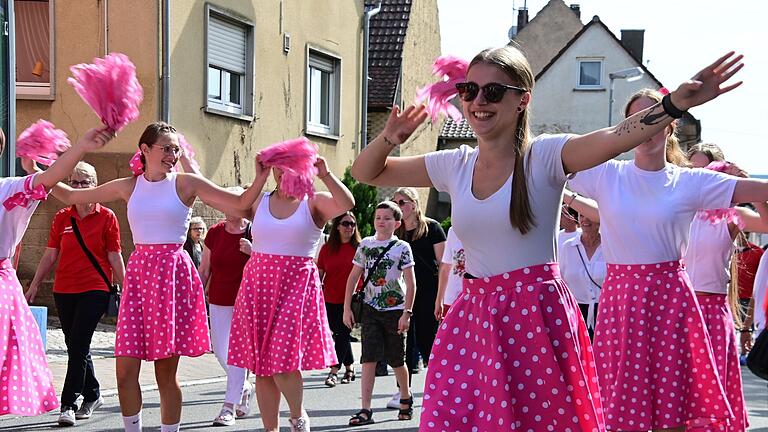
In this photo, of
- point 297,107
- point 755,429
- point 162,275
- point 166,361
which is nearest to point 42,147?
point 162,275

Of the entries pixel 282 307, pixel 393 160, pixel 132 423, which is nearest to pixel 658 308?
pixel 393 160

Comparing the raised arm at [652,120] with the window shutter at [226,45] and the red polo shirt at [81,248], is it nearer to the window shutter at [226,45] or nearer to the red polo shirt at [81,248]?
the red polo shirt at [81,248]

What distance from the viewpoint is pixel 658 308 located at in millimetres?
5539

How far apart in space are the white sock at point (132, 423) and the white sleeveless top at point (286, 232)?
1.34 meters

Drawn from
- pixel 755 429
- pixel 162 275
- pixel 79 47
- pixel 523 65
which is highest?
pixel 79 47

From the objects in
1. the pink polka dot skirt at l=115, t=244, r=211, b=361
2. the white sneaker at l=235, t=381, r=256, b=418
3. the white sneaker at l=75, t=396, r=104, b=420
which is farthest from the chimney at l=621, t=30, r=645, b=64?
the pink polka dot skirt at l=115, t=244, r=211, b=361

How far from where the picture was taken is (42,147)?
252 inches

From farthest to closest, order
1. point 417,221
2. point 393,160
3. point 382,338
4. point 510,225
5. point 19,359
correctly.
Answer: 1. point 417,221
2. point 382,338
3. point 19,359
4. point 393,160
5. point 510,225

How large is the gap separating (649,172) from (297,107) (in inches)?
572

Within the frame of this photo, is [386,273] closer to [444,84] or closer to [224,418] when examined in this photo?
[224,418]

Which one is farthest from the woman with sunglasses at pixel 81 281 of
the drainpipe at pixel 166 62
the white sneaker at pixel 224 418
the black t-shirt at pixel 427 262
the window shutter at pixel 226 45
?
the window shutter at pixel 226 45

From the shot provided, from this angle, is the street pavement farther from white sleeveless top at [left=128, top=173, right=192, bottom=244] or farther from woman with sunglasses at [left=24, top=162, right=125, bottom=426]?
white sleeveless top at [left=128, top=173, right=192, bottom=244]

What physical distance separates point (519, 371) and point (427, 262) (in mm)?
6494

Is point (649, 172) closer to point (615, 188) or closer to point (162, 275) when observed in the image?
point (615, 188)
